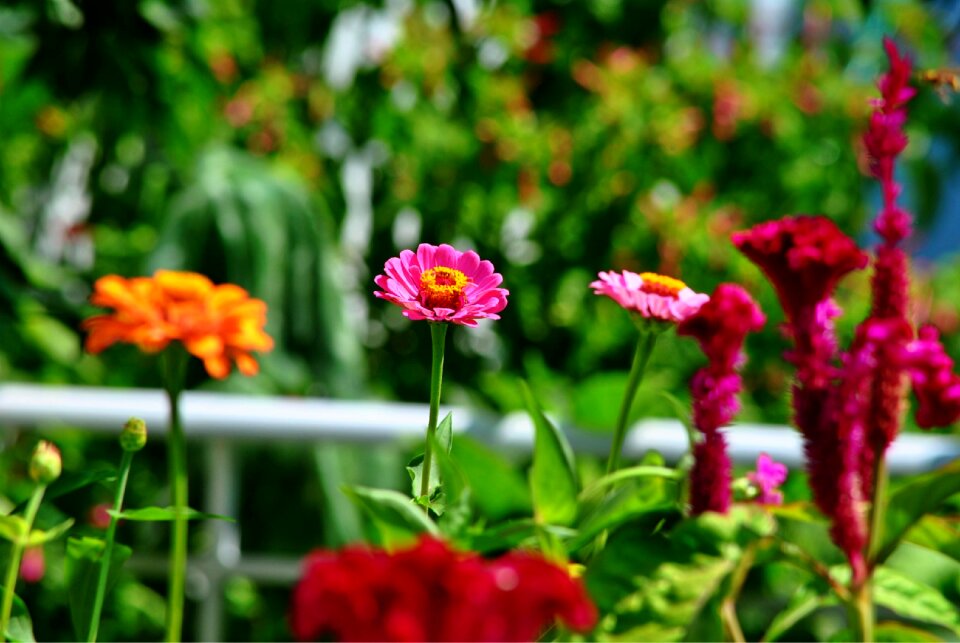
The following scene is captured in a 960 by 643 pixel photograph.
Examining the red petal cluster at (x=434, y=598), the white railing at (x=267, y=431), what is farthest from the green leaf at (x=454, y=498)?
the white railing at (x=267, y=431)

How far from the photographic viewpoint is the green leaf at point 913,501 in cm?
46

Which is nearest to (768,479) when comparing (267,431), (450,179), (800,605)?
(800,605)

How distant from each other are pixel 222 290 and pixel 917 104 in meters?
3.46

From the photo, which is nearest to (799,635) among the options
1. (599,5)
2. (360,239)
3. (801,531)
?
(801,531)

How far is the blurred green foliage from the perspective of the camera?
9.14 feet

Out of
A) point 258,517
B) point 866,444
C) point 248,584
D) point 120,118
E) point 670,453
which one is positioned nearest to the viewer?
point 866,444

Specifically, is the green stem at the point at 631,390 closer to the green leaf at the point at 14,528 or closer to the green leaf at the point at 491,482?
the green leaf at the point at 491,482

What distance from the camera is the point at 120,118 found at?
204 centimetres

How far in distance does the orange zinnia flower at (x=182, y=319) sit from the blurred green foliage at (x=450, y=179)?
83.6 inches

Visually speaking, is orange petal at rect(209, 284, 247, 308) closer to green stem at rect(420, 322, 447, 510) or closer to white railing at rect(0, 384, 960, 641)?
green stem at rect(420, 322, 447, 510)

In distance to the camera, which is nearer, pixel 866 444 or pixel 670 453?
pixel 866 444

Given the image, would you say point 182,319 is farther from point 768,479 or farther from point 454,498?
point 768,479

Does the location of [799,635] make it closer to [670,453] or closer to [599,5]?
[670,453]

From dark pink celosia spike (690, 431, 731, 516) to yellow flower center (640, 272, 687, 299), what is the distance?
0.11 m
